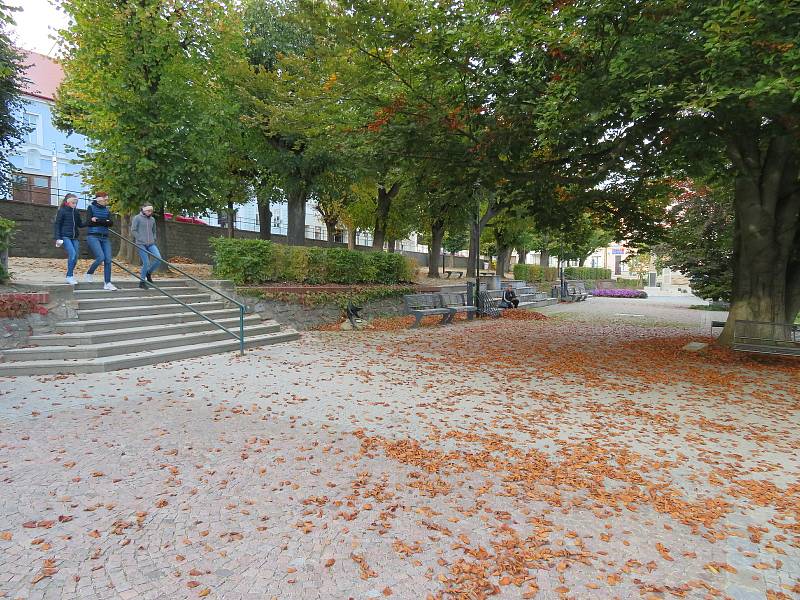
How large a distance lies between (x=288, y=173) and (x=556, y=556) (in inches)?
654

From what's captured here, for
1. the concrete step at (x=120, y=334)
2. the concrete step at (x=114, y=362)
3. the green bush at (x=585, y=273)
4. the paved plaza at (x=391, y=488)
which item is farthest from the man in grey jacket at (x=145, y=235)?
the green bush at (x=585, y=273)

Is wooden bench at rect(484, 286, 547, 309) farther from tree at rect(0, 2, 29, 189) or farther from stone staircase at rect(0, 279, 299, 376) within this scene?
tree at rect(0, 2, 29, 189)

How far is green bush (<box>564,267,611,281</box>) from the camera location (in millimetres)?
44781

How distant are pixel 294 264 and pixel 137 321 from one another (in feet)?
16.2

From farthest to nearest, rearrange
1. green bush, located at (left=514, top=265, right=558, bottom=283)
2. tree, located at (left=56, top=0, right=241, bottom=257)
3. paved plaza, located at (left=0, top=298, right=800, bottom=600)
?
green bush, located at (left=514, top=265, right=558, bottom=283) < tree, located at (left=56, top=0, right=241, bottom=257) < paved plaza, located at (left=0, top=298, right=800, bottom=600)

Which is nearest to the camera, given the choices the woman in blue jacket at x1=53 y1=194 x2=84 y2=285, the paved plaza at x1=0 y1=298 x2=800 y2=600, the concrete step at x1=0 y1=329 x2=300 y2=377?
the paved plaza at x1=0 y1=298 x2=800 y2=600

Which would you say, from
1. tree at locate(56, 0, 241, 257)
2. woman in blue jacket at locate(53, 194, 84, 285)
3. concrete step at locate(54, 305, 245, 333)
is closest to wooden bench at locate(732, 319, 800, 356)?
concrete step at locate(54, 305, 245, 333)

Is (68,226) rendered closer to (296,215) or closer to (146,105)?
(146,105)

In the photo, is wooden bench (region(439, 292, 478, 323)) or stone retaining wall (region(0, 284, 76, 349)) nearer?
stone retaining wall (region(0, 284, 76, 349))

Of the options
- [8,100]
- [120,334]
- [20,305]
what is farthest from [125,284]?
[8,100]

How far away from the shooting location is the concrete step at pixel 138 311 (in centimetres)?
884

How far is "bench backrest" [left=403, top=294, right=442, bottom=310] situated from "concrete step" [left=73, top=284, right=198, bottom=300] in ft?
18.5

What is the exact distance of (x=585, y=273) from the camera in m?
47.9

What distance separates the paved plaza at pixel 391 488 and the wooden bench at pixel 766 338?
189cm
